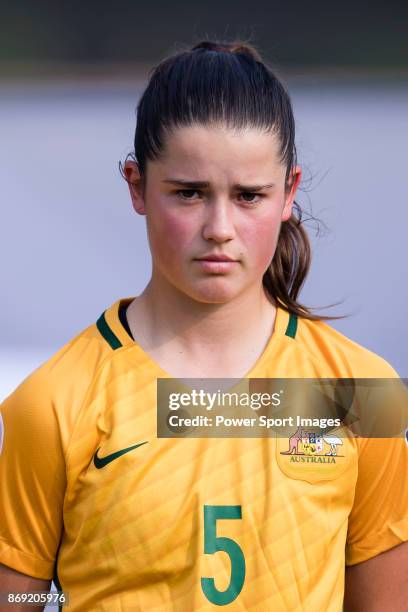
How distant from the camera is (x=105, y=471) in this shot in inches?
33.0

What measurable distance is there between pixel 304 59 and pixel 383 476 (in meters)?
3.20

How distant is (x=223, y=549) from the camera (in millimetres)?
840

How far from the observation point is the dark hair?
84 centimetres

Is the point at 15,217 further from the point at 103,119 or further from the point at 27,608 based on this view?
the point at 27,608

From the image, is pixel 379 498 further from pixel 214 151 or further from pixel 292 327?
pixel 214 151

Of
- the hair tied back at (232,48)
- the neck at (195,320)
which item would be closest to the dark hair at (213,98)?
the hair tied back at (232,48)

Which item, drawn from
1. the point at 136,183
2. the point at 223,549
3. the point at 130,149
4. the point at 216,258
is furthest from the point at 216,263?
the point at 130,149

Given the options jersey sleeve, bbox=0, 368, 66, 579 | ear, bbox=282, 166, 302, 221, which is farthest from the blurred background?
jersey sleeve, bbox=0, 368, 66, 579

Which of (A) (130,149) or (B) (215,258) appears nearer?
(B) (215,258)

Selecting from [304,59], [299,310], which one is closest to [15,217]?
[304,59]

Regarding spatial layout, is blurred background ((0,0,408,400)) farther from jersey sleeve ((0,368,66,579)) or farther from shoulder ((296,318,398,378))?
jersey sleeve ((0,368,66,579))

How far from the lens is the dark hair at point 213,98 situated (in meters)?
0.84

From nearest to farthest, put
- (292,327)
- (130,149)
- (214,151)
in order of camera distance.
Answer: (214,151)
(292,327)
(130,149)

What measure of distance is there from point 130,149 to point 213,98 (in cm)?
207
